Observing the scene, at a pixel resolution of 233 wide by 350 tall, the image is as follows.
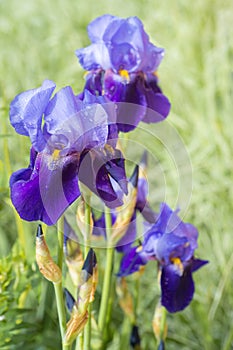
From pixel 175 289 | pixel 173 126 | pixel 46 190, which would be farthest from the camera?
pixel 173 126

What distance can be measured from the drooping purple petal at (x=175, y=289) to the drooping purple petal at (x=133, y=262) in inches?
2.4

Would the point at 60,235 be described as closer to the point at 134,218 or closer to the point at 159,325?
the point at 134,218

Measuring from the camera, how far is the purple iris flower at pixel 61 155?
971 millimetres

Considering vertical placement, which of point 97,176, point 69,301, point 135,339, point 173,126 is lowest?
point 135,339

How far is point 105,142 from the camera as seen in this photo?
98 cm

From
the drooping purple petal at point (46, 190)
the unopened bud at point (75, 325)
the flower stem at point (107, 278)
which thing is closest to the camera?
the drooping purple petal at point (46, 190)

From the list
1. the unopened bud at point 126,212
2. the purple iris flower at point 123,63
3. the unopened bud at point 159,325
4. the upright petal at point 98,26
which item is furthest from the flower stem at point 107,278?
the upright petal at point 98,26

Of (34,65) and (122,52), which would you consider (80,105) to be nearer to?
(122,52)

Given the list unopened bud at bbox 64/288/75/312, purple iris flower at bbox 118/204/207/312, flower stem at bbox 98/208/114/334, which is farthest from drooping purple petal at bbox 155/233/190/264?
unopened bud at bbox 64/288/75/312

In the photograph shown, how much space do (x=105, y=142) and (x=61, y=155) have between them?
8 centimetres

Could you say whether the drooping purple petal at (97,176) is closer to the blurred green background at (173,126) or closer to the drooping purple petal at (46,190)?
the drooping purple petal at (46,190)

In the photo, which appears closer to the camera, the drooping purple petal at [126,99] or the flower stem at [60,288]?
the flower stem at [60,288]

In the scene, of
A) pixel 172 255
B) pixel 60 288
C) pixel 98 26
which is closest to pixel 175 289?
pixel 172 255

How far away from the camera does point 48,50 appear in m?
3.32
